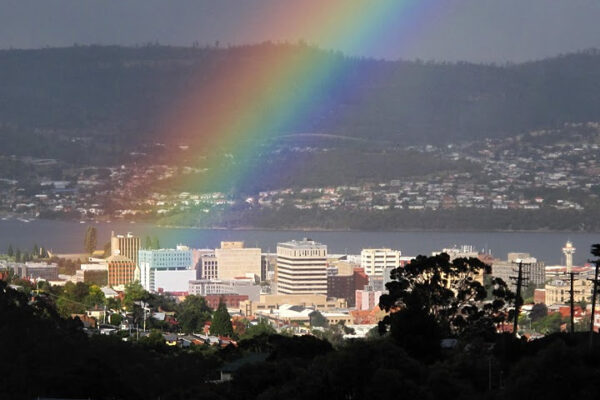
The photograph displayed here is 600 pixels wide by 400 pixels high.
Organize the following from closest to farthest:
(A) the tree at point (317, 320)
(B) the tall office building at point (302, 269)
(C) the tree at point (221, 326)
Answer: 1. (C) the tree at point (221, 326)
2. (A) the tree at point (317, 320)
3. (B) the tall office building at point (302, 269)

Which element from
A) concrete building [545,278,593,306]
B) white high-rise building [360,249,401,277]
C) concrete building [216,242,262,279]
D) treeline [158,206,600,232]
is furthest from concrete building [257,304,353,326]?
treeline [158,206,600,232]

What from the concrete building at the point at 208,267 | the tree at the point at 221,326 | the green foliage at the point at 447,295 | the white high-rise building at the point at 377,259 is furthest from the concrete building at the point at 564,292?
the green foliage at the point at 447,295

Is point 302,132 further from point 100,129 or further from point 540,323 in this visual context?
point 540,323

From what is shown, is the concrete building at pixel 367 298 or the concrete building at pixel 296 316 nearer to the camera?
the concrete building at pixel 296 316

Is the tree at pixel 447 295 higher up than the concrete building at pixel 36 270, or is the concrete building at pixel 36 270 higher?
the tree at pixel 447 295

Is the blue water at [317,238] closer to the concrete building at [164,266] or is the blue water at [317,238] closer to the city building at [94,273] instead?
the concrete building at [164,266]

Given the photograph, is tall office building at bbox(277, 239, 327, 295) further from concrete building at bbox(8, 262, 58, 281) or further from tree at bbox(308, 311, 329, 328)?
tree at bbox(308, 311, 329, 328)

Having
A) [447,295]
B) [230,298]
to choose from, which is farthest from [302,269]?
[447,295]

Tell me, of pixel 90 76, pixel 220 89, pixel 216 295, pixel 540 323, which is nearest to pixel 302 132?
pixel 220 89
